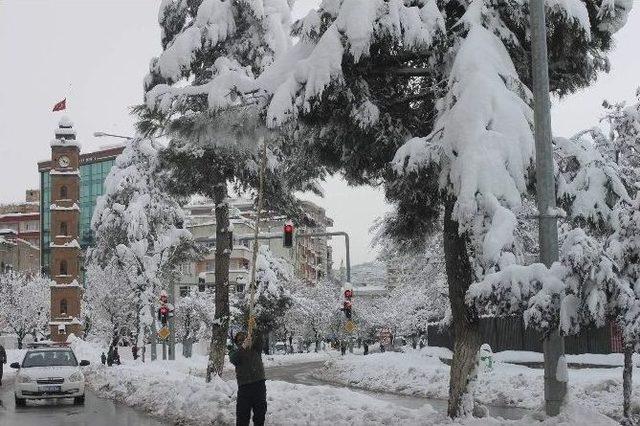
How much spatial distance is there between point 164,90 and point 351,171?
5.04m

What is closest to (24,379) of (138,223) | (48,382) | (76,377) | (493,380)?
(48,382)

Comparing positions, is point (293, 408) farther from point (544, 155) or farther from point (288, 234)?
point (288, 234)

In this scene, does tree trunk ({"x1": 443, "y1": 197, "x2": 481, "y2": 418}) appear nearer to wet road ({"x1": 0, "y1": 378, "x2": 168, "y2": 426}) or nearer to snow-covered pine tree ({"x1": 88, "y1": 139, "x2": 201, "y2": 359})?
wet road ({"x1": 0, "y1": 378, "x2": 168, "y2": 426})

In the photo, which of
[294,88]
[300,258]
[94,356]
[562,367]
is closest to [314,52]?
[294,88]

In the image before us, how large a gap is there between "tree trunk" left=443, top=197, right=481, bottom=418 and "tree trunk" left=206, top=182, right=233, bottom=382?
407 inches

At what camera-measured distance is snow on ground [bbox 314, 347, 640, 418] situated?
63.3 ft

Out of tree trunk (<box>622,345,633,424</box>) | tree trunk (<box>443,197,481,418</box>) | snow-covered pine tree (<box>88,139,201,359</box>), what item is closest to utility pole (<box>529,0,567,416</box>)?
tree trunk (<box>443,197,481,418</box>)

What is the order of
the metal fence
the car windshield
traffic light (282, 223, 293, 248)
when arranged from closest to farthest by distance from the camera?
1. the car windshield
2. traffic light (282, 223, 293, 248)
3. the metal fence

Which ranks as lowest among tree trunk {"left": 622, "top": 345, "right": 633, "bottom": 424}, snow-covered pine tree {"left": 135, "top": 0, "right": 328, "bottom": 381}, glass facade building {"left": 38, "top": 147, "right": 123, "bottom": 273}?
tree trunk {"left": 622, "top": 345, "right": 633, "bottom": 424}

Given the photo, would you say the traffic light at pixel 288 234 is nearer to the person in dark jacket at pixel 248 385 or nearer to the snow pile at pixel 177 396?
the snow pile at pixel 177 396

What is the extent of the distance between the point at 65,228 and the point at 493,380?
7761 centimetres

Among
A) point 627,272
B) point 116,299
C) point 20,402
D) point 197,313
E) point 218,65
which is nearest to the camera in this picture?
point 627,272

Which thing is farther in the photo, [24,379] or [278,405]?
[24,379]

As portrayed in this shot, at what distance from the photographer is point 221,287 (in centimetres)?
2217
